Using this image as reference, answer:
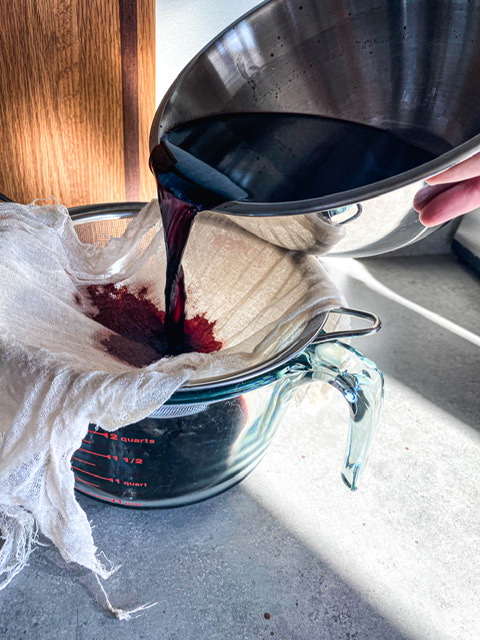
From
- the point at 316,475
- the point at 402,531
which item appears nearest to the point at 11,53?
the point at 316,475

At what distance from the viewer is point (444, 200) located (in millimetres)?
577

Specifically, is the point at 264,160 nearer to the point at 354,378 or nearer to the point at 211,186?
the point at 211,186

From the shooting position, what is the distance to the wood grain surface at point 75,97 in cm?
90

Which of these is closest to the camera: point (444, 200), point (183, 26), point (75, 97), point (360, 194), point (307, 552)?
point (360, 194)

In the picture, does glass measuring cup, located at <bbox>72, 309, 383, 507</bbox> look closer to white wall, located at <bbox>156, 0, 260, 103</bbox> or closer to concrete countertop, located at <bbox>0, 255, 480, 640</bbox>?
concrete countertop, located at <bbox>0, 255, 480, 640</bbox>

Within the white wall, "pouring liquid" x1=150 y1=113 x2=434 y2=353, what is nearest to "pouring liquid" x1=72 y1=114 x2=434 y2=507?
"pouring liquid" x1=150 y1=113 x2=434 y2=353

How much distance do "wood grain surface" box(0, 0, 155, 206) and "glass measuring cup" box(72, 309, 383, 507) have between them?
563mm

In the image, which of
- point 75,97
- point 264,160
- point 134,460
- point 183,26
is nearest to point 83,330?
point 134,460

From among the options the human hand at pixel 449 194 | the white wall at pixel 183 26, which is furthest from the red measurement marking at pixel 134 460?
the white wall at pixel 183 26

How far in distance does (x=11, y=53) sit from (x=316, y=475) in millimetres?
789

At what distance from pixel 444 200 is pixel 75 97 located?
676 millimetres

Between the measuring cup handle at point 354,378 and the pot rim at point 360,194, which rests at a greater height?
the pot rim at point 360,194

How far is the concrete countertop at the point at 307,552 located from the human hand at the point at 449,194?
34 centimetres

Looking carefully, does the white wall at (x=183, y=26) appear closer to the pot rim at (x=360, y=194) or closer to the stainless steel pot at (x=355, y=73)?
the stainless steel pot at (x=355, y=73)
